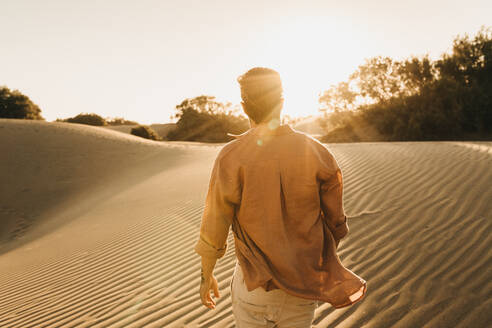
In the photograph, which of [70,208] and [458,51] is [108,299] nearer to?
[70,208]

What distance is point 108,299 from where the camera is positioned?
161 inches

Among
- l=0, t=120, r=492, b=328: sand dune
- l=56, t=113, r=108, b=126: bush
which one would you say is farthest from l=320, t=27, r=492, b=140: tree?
l=56, t=113, r=108, b=126: bush

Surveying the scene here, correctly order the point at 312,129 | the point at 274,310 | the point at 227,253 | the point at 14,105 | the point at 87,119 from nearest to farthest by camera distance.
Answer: the point at 274,310
the point at 227,253
the point at 14,105
the point at 87,119
the point at 312,129

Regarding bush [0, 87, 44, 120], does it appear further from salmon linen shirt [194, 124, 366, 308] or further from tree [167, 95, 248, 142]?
salmon linen shirt [194, 124, 366, 308]

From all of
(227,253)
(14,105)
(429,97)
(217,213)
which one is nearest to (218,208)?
(217,213)

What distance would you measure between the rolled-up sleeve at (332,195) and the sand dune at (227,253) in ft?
5.50

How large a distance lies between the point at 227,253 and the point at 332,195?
344 centimetres

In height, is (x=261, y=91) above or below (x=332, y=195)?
above

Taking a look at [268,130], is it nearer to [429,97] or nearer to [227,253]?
[227,253]

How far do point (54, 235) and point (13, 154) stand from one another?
8.86 m

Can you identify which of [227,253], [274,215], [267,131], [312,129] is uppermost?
[267,131]

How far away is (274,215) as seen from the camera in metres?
1.50

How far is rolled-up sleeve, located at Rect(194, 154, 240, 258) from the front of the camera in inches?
59.7

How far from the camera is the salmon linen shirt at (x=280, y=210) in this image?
1.48 m
